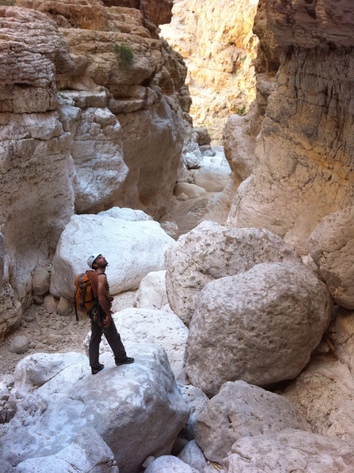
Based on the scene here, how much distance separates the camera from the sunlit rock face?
32312mm

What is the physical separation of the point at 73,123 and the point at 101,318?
610cm

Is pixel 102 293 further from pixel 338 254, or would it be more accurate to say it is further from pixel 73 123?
pixel 73 123

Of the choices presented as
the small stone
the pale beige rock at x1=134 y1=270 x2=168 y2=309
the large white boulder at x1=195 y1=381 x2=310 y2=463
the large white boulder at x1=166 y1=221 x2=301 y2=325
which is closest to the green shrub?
the pale beige rock at x1=134 y1=270 x2=168 y2=309

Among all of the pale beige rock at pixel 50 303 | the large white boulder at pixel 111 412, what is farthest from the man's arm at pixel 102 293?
the pale beige rock at pixel 50 303

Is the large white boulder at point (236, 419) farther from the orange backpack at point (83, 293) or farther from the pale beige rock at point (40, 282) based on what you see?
the pale beige rock at point (40, 282)

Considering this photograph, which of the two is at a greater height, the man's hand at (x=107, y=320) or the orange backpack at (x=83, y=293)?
the orange backpack at (x=83, y=293)

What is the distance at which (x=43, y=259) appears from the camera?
860cm

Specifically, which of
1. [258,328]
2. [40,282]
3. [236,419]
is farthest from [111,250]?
[236,419]

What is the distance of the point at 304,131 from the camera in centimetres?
590

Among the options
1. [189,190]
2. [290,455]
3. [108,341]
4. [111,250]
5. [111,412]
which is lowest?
[189,190]

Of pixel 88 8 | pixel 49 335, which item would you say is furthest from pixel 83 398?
pixel 88 8

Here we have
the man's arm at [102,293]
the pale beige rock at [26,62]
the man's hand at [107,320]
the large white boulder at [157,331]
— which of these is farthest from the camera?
the pale beige rock at [26,62]

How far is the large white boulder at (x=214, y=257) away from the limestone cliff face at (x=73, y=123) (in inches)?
83.0

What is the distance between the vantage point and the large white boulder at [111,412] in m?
3.50
